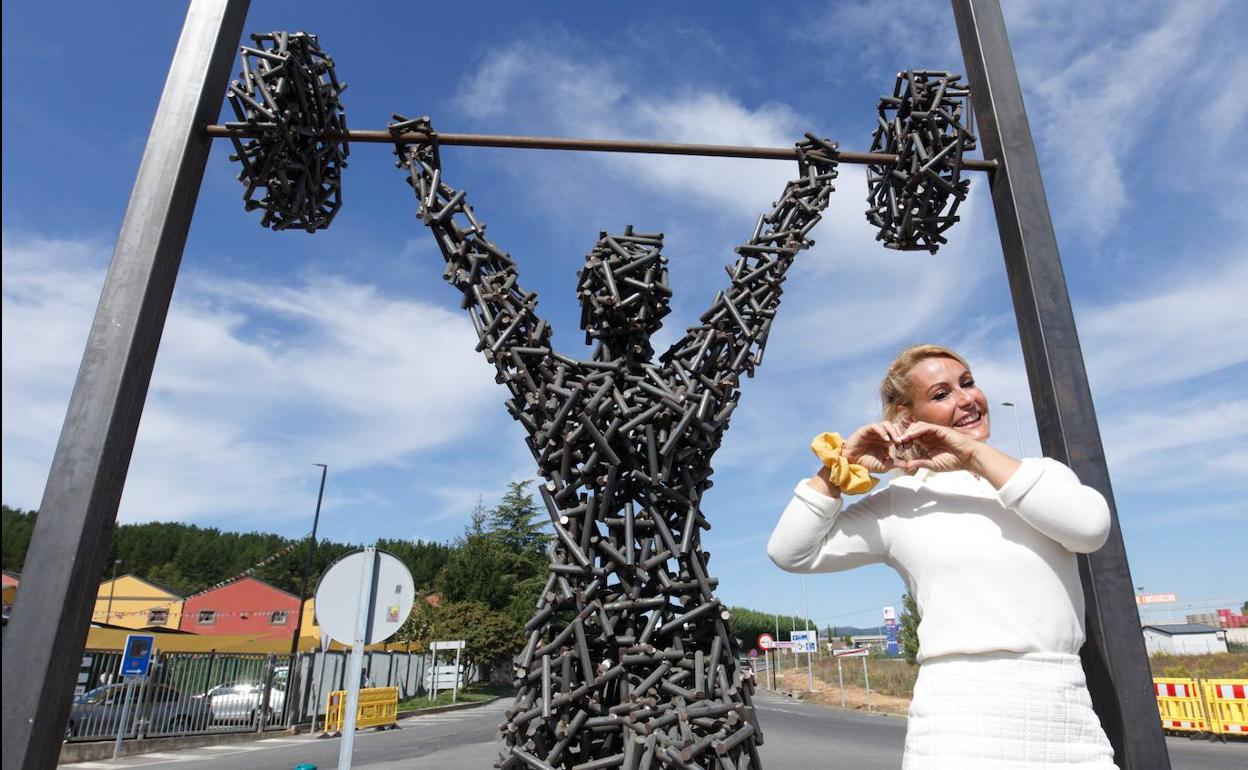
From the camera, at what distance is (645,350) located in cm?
254

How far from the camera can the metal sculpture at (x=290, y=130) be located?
2.71 meters

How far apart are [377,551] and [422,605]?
31.6 meters

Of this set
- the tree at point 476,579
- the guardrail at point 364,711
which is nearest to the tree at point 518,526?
the tree at point 476,579

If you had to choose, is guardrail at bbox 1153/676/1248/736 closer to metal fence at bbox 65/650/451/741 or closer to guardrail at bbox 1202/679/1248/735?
guardrail at bbox 1202/679/1248/735

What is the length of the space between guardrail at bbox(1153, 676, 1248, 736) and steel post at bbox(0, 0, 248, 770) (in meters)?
16.7

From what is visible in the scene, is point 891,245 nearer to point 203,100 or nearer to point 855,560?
point 855,560

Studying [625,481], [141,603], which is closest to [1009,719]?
[625,481]

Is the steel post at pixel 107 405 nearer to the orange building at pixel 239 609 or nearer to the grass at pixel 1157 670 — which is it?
the grass at pixel 1157 670

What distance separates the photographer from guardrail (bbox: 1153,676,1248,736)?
13.4 meters

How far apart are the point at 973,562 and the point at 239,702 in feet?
65.4

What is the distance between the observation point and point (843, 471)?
1947 millimetres

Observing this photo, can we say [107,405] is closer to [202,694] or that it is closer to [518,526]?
[202,694]

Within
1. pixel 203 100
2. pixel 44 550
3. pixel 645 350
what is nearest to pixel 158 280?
pixel 203 100

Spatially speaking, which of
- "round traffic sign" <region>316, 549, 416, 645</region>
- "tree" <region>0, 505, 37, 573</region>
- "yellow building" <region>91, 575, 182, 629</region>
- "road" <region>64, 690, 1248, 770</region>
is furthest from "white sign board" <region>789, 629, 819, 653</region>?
"tree" <region>0, 505, 37, 573</region>
